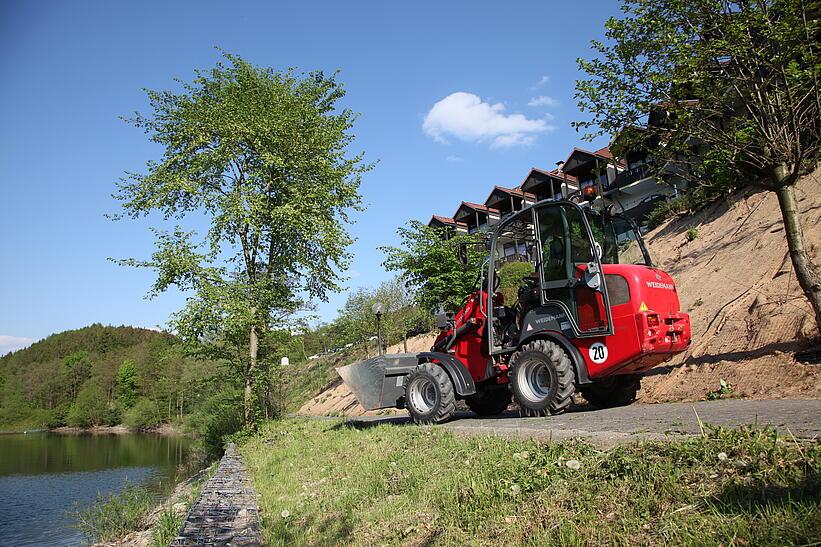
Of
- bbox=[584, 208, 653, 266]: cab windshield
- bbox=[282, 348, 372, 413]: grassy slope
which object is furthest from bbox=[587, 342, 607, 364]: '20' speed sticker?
bbox=[282, 348, 372, 413]: grassy slope

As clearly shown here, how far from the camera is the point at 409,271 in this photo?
2045 cm

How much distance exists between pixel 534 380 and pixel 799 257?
15.7 feet

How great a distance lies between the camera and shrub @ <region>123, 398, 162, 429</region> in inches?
2763

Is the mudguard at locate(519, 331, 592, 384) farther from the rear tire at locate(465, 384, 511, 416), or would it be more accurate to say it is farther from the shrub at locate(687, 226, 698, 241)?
the shrub at locate(687, 226, 698, 241)

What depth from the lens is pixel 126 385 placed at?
293 ft

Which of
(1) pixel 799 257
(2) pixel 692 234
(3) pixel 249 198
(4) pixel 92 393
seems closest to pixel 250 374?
(3) pixel 249 198

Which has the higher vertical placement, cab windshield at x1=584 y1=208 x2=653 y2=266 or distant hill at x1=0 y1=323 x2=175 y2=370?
distant hill at x1=0 y1=323 x2=175 y2=370

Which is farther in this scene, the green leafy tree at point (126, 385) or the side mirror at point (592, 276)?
the green leafy tree at point (126, 385)

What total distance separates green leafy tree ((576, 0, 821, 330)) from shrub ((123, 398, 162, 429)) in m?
73.4

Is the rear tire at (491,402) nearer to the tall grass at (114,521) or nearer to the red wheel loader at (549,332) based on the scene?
the red wheel loader at (549,332)

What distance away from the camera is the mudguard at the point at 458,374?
9.12 metres

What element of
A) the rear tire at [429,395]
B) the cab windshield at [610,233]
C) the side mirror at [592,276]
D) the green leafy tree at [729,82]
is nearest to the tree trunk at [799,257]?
the green leafy tree at [729,82]

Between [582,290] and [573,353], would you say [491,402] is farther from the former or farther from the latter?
[582,290]

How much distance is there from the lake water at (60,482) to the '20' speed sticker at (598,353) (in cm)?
1120
